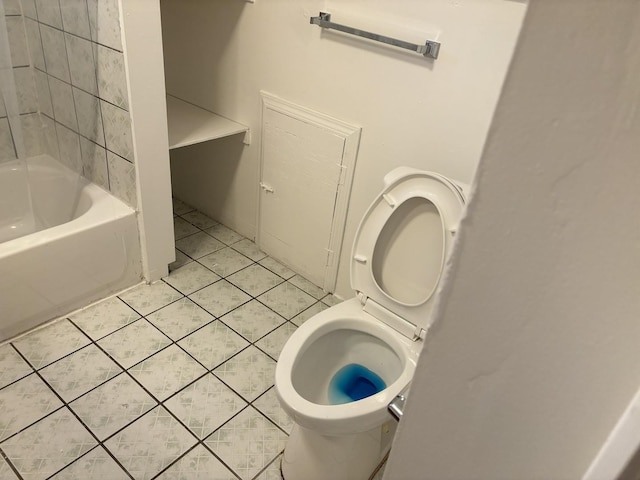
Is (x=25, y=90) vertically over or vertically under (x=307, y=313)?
over

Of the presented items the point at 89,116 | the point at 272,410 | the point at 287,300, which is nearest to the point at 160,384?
the point at 272,410

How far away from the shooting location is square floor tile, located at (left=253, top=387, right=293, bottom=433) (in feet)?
5.26

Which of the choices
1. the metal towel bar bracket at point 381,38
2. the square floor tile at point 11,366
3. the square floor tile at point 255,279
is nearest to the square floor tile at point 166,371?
the square floor tile at point 11,366

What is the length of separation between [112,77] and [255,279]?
1046 millimetres

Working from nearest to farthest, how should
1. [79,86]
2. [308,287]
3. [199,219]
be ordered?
1. [79,86]
2. [308,287]
3. [199,219]

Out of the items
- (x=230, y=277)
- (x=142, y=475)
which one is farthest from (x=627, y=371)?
(x=230, y=277)

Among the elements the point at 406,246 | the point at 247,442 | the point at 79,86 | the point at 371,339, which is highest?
the point at 79,86

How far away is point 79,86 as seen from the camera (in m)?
1.88

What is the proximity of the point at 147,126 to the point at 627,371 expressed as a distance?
1.79 meters

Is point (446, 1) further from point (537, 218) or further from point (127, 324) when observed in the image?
point (127, 324)

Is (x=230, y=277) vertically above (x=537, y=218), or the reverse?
(x=537, y=218)

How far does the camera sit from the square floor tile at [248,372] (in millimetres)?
1705

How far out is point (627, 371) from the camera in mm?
347

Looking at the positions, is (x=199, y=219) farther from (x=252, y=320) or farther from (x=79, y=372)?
(x=79, y=372)
